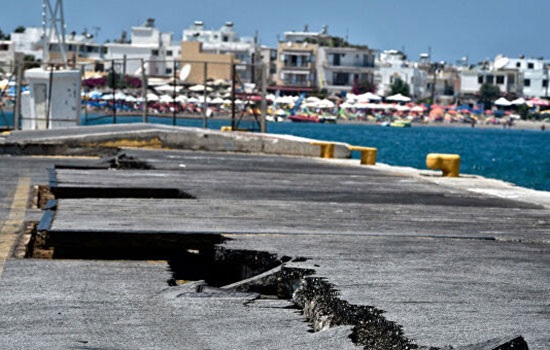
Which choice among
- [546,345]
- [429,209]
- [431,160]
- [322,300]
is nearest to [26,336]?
[322,300]

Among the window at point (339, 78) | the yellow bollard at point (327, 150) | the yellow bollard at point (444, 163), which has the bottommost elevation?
the window at point (339, 78)

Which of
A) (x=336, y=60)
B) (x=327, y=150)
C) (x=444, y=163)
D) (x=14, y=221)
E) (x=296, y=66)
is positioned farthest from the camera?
(x=336, y=60)

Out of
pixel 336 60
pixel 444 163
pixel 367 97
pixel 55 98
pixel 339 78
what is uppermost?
pixel 336 60

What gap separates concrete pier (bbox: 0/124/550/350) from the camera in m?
6.98

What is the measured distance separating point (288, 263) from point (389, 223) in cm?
393

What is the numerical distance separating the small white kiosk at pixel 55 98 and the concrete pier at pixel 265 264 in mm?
20269

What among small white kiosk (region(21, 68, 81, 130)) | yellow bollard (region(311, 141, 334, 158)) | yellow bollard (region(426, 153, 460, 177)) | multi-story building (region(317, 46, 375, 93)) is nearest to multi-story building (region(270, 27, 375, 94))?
multi-story building (region(317, 46, 375, 93))

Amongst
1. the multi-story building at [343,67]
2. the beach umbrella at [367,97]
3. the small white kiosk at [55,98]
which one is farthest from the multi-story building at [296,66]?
the small white kiosk at [55,98]

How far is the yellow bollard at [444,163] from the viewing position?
23156 millimetres

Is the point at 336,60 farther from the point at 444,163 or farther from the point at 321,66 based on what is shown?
the point at 444,163

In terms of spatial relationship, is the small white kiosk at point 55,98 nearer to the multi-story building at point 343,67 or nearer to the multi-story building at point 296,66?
the multi-story building at point 296,66

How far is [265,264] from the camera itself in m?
9.73

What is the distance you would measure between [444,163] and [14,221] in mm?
12376

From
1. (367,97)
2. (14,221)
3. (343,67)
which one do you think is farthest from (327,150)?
(343,67)
